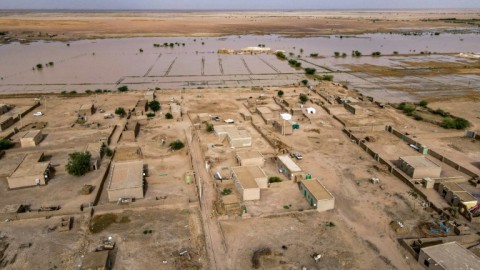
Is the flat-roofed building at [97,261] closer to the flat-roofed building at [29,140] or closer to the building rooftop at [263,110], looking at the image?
the flat-roofed building at [29,140]

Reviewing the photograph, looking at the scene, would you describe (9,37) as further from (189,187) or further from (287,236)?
(287,236)

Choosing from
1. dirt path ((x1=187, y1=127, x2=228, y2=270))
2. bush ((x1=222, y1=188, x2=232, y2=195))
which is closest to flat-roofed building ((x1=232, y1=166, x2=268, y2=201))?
bush ((x1=222, y1=188, x2=232, y2=195))

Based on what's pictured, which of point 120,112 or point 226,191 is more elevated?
point 120,112

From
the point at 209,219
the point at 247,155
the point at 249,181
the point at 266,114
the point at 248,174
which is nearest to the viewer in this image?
the point at 209,219

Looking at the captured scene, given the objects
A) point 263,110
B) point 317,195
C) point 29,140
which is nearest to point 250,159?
point 317,195

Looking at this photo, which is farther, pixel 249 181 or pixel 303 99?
pixel 303 99

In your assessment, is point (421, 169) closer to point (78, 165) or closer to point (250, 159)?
point (250, 159)

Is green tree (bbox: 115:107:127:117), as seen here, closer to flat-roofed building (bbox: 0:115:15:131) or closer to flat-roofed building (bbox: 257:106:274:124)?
flat-roofed building (bbox: 0:115:15:131)
